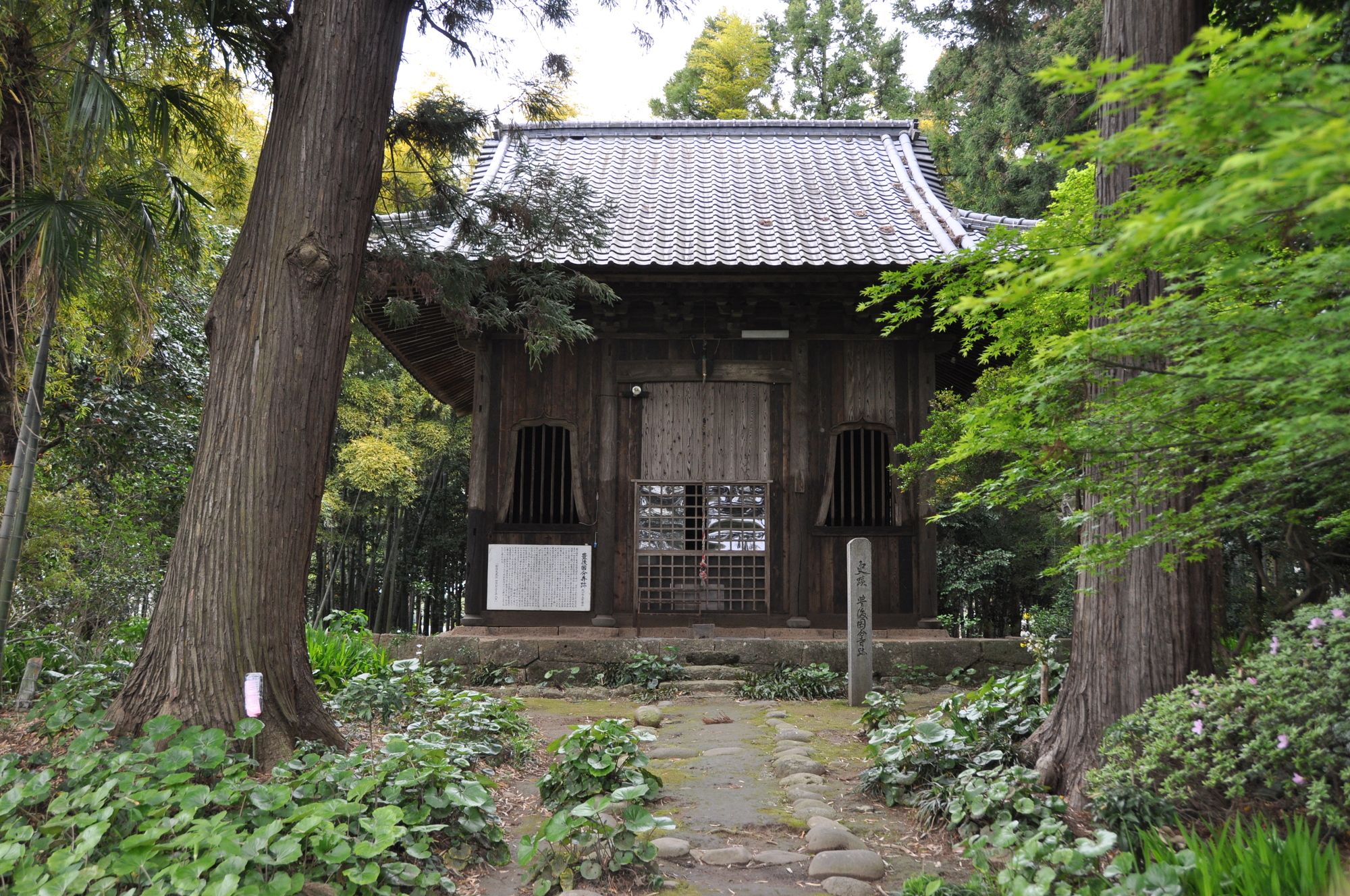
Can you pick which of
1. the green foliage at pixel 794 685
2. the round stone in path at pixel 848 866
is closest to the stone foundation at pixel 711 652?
the green foliage at pixel 794 685

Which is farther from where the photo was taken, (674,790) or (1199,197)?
(674,790)

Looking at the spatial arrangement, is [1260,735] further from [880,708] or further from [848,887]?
[880,708]

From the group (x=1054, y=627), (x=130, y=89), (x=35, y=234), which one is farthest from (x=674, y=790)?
(x=1054, y=627)

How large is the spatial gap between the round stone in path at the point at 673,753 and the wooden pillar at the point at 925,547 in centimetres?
395

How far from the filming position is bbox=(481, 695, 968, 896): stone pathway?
344 cm

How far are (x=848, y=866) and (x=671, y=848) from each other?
2.49ft

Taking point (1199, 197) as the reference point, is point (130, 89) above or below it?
above

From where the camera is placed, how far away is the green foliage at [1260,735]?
2.76 metres

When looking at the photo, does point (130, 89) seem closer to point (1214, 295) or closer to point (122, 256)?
point (122, 256)

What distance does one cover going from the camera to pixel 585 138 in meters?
12.5

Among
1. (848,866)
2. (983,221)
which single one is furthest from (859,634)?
(983,221)

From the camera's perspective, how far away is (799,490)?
29.6 feet

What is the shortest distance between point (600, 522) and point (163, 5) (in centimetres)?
573

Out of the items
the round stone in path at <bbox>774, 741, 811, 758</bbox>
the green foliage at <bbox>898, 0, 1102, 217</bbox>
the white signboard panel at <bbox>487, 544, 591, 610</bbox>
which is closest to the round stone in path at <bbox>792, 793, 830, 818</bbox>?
the round stone in path at <bbox>774, 741, 811, 758</bbox>
